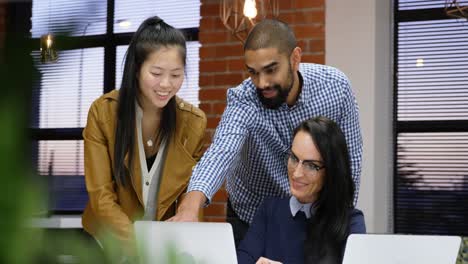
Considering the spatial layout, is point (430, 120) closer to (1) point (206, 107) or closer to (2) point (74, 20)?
(1) point (206, 107)

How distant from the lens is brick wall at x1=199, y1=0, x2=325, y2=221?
3.67 m

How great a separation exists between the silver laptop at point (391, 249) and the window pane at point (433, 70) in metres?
2.50

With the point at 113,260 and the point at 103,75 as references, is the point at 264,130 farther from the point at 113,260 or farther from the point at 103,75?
the point at 103,75

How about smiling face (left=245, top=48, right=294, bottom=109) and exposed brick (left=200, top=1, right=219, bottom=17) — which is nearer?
smiling face (left=245, top=48, right=294, bottom=109)

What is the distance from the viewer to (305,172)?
221 cm

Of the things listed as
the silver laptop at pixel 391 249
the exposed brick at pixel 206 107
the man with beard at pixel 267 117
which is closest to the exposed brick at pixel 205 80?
the exposed brick at pixel 206 107

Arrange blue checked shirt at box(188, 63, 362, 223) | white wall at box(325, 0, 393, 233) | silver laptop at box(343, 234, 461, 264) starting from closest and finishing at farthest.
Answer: silver laptop at box(343, 234, 461, 264)
blue checked shirt at box(188, 63, 362, 223)
white wall at box(325, 0, 393, 233)

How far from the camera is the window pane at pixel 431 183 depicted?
12.6 ft

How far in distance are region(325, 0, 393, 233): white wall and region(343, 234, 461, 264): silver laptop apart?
210 centimetres

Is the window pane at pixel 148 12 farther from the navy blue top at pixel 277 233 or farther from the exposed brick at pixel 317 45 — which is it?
the navy blue top at pixel 277 233

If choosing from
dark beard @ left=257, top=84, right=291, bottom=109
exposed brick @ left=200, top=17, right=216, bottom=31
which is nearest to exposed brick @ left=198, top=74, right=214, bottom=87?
exposed brick @ left=200, top=17, right=216, bottom=31

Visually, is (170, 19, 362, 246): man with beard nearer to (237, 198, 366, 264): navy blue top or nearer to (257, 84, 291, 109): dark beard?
(257, 84, 291, 109): dark beard

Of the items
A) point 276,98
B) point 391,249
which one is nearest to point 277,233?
point 276,98

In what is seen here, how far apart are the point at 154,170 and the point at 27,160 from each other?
81.8 inches
